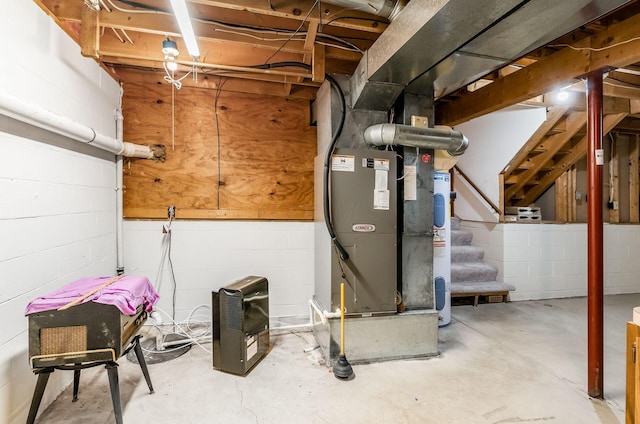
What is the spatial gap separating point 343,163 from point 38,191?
1.98 meters

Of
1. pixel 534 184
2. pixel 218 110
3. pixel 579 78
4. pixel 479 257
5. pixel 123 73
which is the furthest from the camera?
pixel 534 184

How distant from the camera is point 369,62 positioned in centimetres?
224

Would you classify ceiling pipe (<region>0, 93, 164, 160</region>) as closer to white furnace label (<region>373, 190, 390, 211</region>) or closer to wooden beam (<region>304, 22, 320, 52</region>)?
wooden beam (<region>304, 22, 320, 52</region>)

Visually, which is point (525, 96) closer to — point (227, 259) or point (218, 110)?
point (218, 110)

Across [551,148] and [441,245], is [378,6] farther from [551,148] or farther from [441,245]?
[551,148]

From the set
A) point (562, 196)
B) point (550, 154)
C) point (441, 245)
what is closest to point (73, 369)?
point (441, 245)

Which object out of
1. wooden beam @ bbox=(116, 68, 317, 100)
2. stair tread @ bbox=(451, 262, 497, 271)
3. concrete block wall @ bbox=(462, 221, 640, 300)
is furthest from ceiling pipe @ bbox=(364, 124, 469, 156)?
concrete block wall @ bbox=(462, 221, 640, 300)

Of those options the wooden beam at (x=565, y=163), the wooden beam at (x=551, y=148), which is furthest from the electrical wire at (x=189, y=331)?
the wooden beam at (x=565, y=163)

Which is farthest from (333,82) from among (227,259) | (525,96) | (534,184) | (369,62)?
(534,184)

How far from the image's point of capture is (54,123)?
1.87 meters

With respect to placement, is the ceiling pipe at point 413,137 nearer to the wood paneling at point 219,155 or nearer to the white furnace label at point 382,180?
the white furnace label at point 382,180

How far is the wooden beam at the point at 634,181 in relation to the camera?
5.01m

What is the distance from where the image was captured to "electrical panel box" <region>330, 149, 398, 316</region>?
2508 millimetres

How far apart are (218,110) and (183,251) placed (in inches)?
60.1
